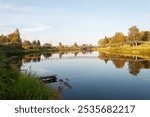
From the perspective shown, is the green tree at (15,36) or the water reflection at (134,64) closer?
the water reflection at (134,64)

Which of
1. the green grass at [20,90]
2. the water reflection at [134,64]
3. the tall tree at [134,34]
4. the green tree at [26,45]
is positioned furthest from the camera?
the green tree at [26,45]

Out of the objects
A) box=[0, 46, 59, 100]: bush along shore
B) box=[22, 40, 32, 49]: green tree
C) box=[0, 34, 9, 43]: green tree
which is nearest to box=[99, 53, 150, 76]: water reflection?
box=[0, 46, 59, 100]: bush along shore

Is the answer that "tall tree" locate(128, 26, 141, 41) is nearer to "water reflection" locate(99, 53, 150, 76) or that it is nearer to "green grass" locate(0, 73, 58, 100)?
"water reflection" locate(99, 53, 150, 76)

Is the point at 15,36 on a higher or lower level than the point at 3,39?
higher

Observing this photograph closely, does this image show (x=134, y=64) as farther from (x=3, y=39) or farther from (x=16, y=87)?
(x=3, y=39)

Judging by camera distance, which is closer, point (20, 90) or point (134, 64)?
point (20, 90)

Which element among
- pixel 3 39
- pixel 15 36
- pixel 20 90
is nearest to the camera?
pixel 20 90

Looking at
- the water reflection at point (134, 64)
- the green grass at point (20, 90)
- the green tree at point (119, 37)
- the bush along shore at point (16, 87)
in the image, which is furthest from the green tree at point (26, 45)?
the green grass at point (20, 90)

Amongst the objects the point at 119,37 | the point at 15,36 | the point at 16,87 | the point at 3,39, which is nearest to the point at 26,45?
the point at 15,36

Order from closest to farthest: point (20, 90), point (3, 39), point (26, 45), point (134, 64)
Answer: point (20, 90), point (134, 64), point (3, 39), point (26, 45)

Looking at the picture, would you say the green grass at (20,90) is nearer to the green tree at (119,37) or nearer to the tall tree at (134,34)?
the tall tree at (134,34)

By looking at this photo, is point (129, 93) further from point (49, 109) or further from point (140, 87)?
point (49, 109)

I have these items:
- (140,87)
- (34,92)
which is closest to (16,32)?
(140,87)

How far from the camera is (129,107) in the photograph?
844 centimetres
